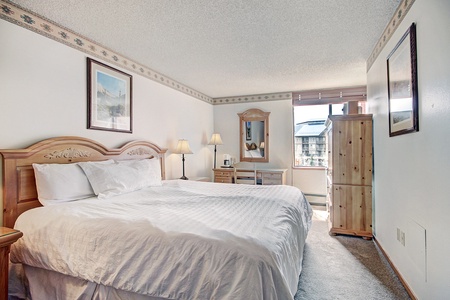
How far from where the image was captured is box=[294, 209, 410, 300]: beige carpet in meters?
1.98

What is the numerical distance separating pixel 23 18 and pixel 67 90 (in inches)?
27.0

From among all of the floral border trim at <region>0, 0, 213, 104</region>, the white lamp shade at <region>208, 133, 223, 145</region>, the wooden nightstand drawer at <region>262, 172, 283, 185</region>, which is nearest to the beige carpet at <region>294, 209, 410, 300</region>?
the wooden nightstand drawer at <region>262, 172, 283, 185</region>

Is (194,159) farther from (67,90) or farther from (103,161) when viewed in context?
(67,90)

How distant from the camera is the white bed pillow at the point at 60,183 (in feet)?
6.77

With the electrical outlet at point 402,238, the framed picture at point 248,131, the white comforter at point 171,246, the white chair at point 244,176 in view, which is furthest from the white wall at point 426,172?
the framed picture at point 248,131

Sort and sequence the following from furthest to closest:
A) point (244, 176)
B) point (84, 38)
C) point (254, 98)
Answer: point (254, 98) → point (244, 176) → point (84, 38)

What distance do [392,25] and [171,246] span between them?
9.15 feet

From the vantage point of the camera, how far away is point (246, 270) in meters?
1.17

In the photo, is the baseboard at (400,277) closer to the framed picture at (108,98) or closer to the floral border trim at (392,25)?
the floral border trim at (392,25)

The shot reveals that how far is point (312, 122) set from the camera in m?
5.28

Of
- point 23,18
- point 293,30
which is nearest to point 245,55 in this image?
point 293,30

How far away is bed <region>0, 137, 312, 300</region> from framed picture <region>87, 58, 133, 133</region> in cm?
53

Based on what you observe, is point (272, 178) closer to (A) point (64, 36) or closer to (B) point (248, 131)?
(B) point (248, 131)

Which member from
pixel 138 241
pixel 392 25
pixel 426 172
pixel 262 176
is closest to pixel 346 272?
pixel 426 172
